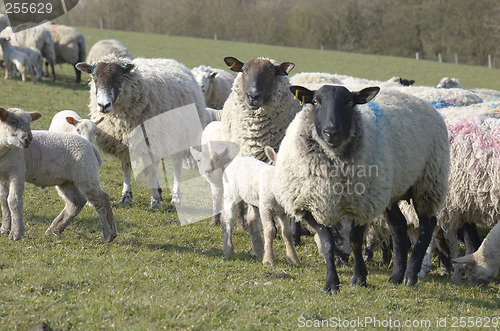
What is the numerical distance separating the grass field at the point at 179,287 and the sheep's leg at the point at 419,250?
0.13 meters

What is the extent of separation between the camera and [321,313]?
4.66 m

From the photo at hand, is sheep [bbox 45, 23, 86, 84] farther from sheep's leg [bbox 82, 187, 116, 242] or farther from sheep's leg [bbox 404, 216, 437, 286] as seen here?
sheep's leg [bbox 404, 216, 437, 286]

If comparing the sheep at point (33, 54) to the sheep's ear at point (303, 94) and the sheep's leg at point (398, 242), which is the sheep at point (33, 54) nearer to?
the sheep's ear at point (303, 94)

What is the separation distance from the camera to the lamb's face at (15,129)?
5938 millimetres

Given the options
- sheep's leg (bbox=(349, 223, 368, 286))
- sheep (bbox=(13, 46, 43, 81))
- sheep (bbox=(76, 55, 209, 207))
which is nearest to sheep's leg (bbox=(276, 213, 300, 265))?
sheep's leg (bbox=(349, 223, 368, 286))

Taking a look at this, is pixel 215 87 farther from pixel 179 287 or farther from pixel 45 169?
pixel 179 287

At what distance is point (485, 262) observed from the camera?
19.6 ft

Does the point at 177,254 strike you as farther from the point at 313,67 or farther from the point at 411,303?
the point at 313,67

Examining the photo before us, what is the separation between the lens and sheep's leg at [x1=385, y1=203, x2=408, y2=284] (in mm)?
5812

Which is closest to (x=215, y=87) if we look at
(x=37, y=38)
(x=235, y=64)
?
(x=235, y=64)

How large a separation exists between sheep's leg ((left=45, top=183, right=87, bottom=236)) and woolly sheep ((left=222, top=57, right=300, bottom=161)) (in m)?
1.95

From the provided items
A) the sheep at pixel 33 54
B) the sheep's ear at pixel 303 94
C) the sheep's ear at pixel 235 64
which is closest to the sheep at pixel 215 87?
the sheep's ear at pixel 235 64

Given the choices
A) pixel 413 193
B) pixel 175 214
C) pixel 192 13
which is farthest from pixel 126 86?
pixel 192 13

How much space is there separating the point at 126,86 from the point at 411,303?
487 cm
